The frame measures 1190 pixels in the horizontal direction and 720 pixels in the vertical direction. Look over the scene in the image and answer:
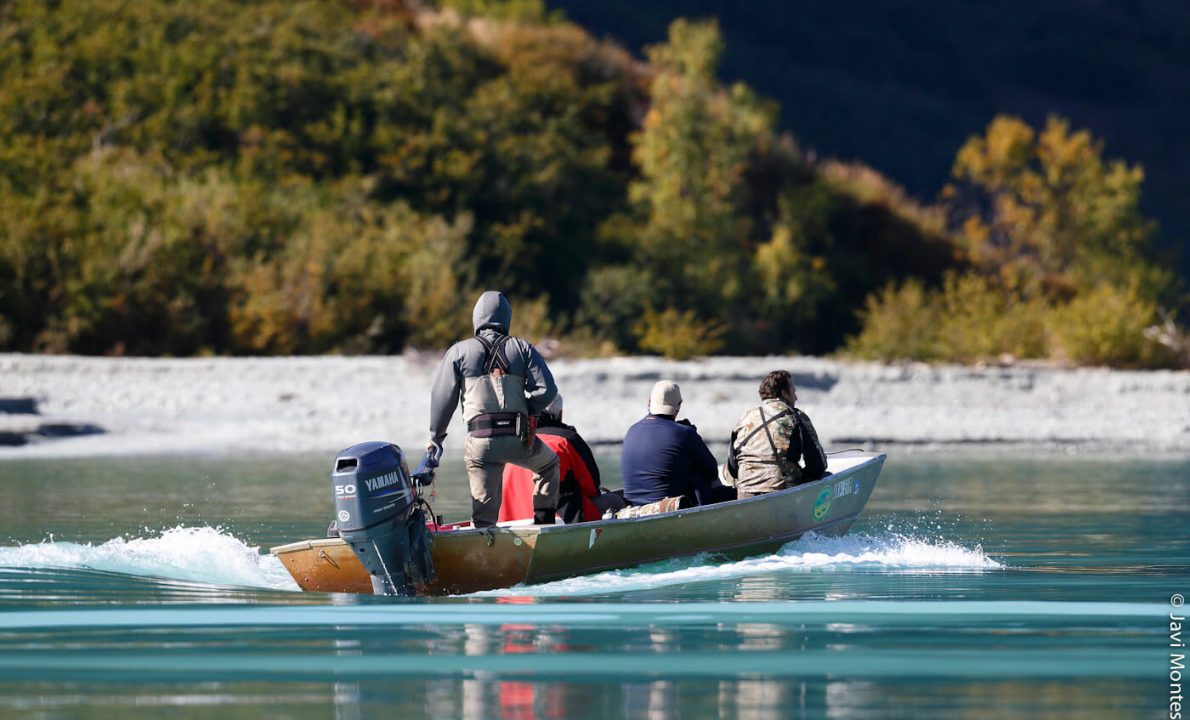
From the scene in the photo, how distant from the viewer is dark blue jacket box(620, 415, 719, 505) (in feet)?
40.2

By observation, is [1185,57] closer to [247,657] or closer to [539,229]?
[539,229]

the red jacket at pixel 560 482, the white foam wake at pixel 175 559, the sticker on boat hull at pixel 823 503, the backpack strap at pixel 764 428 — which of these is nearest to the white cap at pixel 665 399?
the red jacket at pixel 560 482

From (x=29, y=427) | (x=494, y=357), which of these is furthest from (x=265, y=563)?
(x=29, y=427)

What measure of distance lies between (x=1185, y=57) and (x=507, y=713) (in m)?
88.5

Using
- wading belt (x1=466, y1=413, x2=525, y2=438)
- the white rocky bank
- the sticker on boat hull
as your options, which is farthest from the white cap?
the white rocky bank

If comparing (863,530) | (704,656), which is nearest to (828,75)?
(863,530)

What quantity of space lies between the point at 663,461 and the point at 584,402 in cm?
1409

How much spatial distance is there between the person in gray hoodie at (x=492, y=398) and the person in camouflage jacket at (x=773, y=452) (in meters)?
2.10

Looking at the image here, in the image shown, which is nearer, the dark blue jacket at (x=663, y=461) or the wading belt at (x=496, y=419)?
the wading belt at (x=496, y=419)

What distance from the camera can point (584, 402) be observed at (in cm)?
2636

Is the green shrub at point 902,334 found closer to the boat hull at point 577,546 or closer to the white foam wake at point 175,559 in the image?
the boat hull at point 577,546

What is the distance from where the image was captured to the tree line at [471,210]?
96.3 ft

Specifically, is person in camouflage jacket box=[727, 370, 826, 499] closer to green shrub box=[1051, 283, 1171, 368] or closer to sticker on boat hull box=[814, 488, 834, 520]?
sticker on boat hull box=[814, 488, 834, 520]

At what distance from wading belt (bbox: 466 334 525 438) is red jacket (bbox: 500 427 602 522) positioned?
23.0 inches
